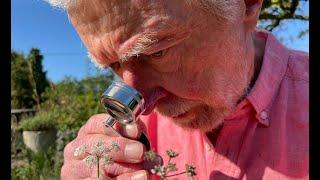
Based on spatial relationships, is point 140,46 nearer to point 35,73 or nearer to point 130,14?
point 130,14

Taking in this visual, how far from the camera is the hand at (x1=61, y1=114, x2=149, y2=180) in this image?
89 centimetres

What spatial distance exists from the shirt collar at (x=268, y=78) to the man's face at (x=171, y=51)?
0.16ft

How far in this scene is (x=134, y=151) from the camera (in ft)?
2.95

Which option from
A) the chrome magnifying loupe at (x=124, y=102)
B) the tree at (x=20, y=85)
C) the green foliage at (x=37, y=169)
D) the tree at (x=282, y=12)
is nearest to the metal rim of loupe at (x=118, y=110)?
the chrome magnifying loupe at (x=124, y=102)

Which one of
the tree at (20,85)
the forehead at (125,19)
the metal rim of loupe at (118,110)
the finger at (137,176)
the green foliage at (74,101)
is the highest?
the forehead at (125,19)

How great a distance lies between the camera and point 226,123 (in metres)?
1.01

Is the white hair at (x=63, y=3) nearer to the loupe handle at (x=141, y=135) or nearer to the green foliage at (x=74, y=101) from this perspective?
the loupe handle at (x=141, y=135)

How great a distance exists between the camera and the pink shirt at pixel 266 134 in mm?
959

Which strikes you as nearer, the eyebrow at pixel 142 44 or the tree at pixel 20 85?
the eyebrow at pixel 142 44

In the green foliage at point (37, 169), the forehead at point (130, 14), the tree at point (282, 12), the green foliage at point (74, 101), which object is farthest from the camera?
the green foliage at point (74, 101)

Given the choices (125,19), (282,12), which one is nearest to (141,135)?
(125,19)

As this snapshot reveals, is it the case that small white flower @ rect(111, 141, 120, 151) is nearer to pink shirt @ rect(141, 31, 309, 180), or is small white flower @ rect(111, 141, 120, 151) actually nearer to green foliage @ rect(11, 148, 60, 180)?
pink shirt @ rect(141, 31, 309, 180)

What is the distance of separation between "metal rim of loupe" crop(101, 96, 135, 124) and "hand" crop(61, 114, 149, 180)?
44mm

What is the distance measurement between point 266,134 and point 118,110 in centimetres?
32
